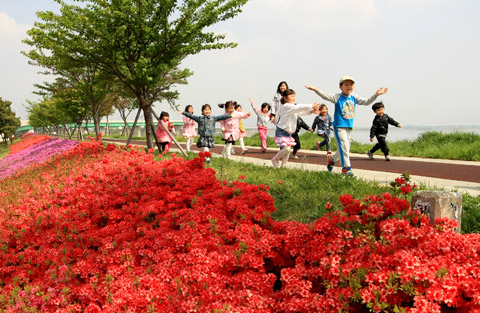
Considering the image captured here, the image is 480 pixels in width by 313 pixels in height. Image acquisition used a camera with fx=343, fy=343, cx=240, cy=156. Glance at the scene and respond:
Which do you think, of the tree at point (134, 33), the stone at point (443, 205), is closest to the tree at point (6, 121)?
the tree at point (134, 33)

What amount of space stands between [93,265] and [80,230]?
1.58 meters

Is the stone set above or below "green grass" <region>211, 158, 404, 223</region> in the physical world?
above

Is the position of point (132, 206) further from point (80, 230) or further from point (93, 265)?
point (93, 265)

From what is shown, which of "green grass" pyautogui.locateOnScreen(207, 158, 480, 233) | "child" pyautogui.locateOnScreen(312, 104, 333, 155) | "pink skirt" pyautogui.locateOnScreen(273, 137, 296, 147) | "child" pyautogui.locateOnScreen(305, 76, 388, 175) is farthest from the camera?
"child" pyautogui.locateOnScreen(312, 104, 333, 155)

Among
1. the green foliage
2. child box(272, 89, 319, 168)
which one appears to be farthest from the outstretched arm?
the green foliage

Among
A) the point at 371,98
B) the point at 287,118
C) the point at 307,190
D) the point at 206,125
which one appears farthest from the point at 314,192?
the point at 206,125

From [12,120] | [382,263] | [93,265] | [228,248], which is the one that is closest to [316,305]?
[382,263]

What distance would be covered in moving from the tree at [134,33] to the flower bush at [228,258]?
836 cm

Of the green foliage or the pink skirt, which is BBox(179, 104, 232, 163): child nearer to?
the pink skirt

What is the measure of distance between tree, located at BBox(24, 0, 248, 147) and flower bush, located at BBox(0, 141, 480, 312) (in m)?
8.36

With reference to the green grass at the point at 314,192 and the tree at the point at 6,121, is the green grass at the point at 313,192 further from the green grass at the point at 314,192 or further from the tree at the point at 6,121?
the tree at the point at 6,121

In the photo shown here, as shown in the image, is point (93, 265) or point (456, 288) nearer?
point (456, 288)

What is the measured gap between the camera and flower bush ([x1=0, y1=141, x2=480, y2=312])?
7.57ft

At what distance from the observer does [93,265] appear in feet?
12.8
